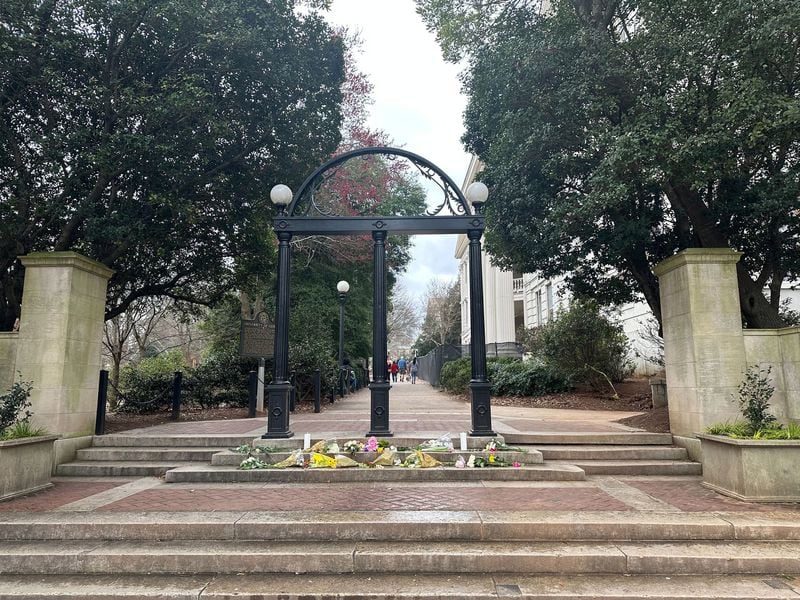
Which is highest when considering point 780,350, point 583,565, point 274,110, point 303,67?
point 303,67

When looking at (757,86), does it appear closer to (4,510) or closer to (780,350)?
(780,350)

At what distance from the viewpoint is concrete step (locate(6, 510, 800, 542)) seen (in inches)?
170

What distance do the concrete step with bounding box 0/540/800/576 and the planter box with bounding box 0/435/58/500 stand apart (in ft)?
5.62

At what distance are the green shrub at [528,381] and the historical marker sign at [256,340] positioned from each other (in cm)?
823

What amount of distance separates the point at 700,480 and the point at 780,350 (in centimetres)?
218

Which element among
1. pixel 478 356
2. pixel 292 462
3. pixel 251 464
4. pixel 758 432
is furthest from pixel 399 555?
pixel 758 432

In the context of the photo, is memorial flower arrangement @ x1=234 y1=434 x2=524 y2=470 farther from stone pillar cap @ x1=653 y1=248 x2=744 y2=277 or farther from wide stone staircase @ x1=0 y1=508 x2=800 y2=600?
stone pillar cap @ x1=653 y1=248 x2=744 y2=277

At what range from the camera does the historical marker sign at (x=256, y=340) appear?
1098 cm

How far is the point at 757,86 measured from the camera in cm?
634

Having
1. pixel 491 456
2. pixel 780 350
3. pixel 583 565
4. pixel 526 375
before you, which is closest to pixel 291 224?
pixel 491 456

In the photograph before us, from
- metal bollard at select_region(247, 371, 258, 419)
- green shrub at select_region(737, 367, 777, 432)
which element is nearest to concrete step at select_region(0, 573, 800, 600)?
green shrub at select_region(737, 367, 777, 432)

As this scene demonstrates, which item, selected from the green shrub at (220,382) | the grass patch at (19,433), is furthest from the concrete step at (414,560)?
the green shrub at (220,382)

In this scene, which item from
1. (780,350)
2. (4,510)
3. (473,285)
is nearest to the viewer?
(4,510)

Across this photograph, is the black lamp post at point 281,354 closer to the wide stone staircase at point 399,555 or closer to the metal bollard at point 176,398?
the wide stone staircase at point 399,555
